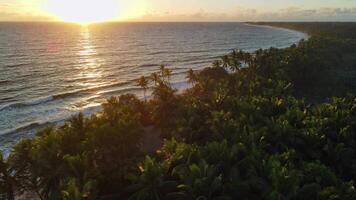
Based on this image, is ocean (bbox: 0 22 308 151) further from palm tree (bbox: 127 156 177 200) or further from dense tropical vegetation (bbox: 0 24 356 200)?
palm tree (bbox: 127 156 177 200)

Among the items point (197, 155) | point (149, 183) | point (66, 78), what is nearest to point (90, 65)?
point (66, 78)

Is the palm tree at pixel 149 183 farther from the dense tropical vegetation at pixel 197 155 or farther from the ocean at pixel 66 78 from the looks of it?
the ocean at pixel 66 78

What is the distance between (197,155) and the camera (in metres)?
23.4

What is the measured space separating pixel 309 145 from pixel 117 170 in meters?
15.7

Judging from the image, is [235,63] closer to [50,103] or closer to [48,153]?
[50,103]

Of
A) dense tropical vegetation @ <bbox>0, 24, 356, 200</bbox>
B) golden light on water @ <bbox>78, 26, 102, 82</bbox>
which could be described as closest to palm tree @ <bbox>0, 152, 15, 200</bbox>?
dense tropical vegetation @ <bbox>0, 24, 356, 200</bbox>

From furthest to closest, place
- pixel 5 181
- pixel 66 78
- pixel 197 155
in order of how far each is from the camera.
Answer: pixel 66 78, pixel 197 155, pixel 5 181

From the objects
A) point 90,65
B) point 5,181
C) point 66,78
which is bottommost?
point 66,78

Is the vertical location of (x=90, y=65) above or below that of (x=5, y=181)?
above

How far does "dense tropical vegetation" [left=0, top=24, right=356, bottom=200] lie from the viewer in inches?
789

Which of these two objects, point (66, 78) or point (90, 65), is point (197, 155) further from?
point (90, 65)

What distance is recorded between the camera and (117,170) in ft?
78.3

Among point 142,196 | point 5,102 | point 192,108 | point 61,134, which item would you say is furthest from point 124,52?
point 142,196

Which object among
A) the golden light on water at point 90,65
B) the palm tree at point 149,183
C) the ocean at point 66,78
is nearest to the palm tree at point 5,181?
the palm tree at point 149,183
